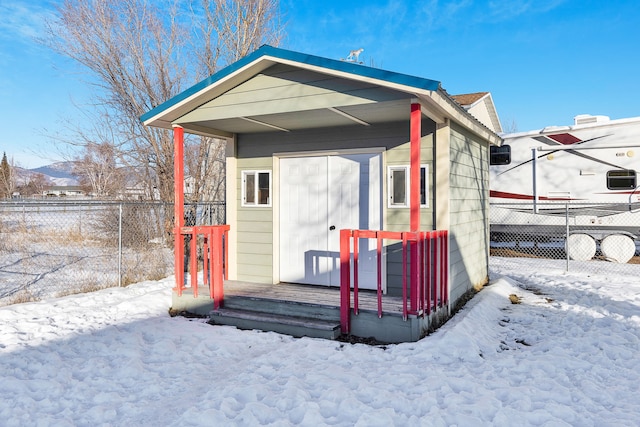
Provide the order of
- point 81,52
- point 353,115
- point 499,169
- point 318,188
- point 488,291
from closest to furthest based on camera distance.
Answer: point 353,115
point 318,188
point 488,291
point 81,52
point 499,169

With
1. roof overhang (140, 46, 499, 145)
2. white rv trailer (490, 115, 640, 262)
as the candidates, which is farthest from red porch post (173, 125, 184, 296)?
white rv trailer (490, 115, 640, 262)

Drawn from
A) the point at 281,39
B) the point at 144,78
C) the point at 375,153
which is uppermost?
the point at 281,39

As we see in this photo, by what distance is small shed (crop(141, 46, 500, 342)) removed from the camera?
4.23 metres

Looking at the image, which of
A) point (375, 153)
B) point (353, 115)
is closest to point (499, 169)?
point (375, 153)

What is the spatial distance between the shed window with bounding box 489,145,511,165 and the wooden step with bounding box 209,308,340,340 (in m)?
7.57

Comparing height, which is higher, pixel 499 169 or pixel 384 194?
pixel 499 169

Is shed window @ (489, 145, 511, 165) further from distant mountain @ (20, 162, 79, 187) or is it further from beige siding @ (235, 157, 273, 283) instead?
distant mountain @ (20, 162, 79, 187)

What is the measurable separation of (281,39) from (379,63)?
5.06 metres

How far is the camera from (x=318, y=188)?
5742mm

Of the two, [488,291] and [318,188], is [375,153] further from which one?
[488,291]

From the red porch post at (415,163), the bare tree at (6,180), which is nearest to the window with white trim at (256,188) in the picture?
the red porch post at (415,163)

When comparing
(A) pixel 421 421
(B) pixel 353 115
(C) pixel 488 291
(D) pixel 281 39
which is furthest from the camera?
(D) pixel 281 39

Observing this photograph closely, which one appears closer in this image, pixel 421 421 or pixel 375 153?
pixel 421 421

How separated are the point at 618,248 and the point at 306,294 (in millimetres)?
8021
